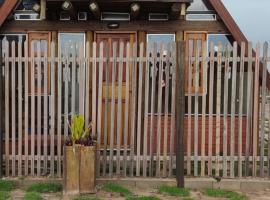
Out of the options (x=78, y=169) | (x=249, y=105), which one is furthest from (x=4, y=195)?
(x=249, y=105)

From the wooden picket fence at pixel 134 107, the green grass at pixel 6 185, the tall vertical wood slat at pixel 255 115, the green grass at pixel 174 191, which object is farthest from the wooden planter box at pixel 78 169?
the tall vertical wood slat at pixel 255 115

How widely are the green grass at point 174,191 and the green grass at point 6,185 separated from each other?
2395 mm

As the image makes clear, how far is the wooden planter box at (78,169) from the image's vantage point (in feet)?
22.9

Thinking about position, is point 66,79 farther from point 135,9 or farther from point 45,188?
point 135,9

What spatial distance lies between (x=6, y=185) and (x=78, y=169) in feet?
4.34

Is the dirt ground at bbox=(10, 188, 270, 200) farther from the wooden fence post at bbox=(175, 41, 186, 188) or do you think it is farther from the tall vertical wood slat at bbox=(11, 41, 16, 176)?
the tall vertical wood slat at bbox=(11, 41, 16, 176)

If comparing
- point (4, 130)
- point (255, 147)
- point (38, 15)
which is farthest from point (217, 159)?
point (38, 15)

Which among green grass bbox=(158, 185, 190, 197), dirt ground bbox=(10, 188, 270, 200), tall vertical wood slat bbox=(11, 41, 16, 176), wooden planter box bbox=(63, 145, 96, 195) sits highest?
tall vertical wood slat bbox=(11, 41, 16, 176)

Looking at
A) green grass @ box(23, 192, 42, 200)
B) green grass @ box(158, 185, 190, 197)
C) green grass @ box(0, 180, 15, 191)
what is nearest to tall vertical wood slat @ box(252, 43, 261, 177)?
green grass @ box(158, 185, 190, 197)

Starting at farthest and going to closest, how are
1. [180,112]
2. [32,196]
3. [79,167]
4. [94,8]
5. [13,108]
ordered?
1. [94,8]
2. [13,108]
3. [180,112]
4. [79,167]
5. [32,196]

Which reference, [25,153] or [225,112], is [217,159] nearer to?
[225,112]

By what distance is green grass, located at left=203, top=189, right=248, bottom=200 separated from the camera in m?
7.02

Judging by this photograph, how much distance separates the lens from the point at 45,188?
24.1 ft

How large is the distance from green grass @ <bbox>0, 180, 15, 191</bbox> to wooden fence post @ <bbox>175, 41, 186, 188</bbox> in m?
2.71
